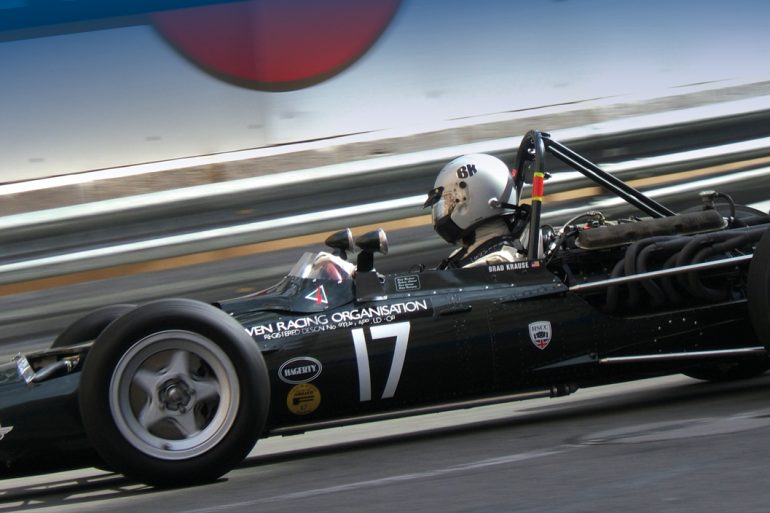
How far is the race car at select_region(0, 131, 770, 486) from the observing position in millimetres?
4551

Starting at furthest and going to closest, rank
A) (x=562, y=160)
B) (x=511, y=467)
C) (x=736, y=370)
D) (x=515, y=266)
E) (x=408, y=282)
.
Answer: (x=736, y=370)
(x=562, y=160)
(x=515, y=266)
(x=408, y=282)
(x=511, y=467)

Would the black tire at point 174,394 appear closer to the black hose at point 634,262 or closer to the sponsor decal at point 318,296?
the sponsor decal at point 318,296

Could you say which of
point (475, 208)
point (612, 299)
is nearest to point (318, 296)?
point (475, 208)

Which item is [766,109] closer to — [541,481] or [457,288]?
[457,288]

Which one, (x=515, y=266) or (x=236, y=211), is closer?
(x=515, y=266)

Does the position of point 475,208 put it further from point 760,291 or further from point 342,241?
point 760,291

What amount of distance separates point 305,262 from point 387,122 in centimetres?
262

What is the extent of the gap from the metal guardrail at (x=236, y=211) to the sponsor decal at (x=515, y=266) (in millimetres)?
2278

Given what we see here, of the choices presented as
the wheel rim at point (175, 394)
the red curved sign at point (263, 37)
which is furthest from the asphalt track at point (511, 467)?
the red curved sign at point (263, 37)

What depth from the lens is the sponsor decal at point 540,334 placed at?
17.1ft

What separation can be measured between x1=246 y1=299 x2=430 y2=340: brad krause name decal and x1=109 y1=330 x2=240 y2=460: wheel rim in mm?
332

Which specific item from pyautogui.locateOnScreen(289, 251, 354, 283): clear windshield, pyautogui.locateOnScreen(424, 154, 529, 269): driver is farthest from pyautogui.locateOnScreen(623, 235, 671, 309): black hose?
pyautogui.locateOnScreen(289, 251, 354, 283): clear windshield

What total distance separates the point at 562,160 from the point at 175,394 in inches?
92.5

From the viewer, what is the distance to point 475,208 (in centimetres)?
603
